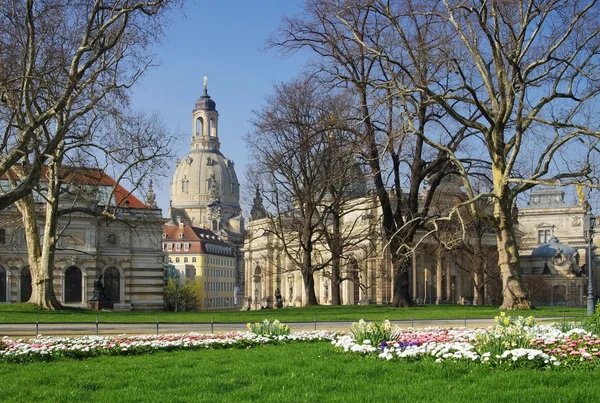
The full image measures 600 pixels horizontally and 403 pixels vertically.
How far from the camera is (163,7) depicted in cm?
3259

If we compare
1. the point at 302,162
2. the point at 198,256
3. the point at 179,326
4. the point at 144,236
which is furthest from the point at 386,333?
the point at 198,256

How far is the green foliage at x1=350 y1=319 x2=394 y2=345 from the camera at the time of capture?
17.1 metres

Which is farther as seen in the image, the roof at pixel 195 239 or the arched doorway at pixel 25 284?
the roof at pixel 195 239

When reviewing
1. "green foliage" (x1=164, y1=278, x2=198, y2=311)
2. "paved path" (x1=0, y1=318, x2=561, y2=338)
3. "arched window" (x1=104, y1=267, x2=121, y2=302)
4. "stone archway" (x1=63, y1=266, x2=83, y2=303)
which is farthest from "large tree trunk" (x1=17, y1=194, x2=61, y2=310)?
"green foliage" (x1=164, y1=278, x2=198, y2=311)

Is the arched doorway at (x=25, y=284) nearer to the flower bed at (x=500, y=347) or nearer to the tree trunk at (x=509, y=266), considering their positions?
A: the tree trunk at (x=509, y=266)

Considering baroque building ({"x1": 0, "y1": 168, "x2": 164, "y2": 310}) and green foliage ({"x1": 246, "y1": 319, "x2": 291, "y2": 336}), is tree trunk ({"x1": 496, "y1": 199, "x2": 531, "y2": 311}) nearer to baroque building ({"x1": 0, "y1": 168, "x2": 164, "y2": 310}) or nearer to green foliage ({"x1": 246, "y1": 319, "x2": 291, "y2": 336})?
green foliage ({"x1": 246, "y1": 319, "x2": 291, "y2": 336})

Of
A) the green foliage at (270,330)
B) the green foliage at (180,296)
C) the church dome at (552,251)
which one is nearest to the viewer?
the green foliage at (270,330)

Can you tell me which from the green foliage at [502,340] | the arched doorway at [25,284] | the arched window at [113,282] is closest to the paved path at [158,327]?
the green foliage at [502,340]

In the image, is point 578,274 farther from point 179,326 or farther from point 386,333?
point 386,333

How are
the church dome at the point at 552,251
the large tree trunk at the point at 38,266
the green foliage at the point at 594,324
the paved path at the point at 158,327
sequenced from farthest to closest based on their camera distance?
the church dome at the point at 552,251, the large tree trunk at the point at 38,266, the paved path at the point at 158,327, the green foliage at the point at 594,324

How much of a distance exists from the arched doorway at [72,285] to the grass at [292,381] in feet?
161

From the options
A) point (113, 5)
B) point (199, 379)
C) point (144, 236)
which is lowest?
point (199, 379)

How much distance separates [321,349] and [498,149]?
18.6m

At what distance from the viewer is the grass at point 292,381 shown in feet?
40.3
